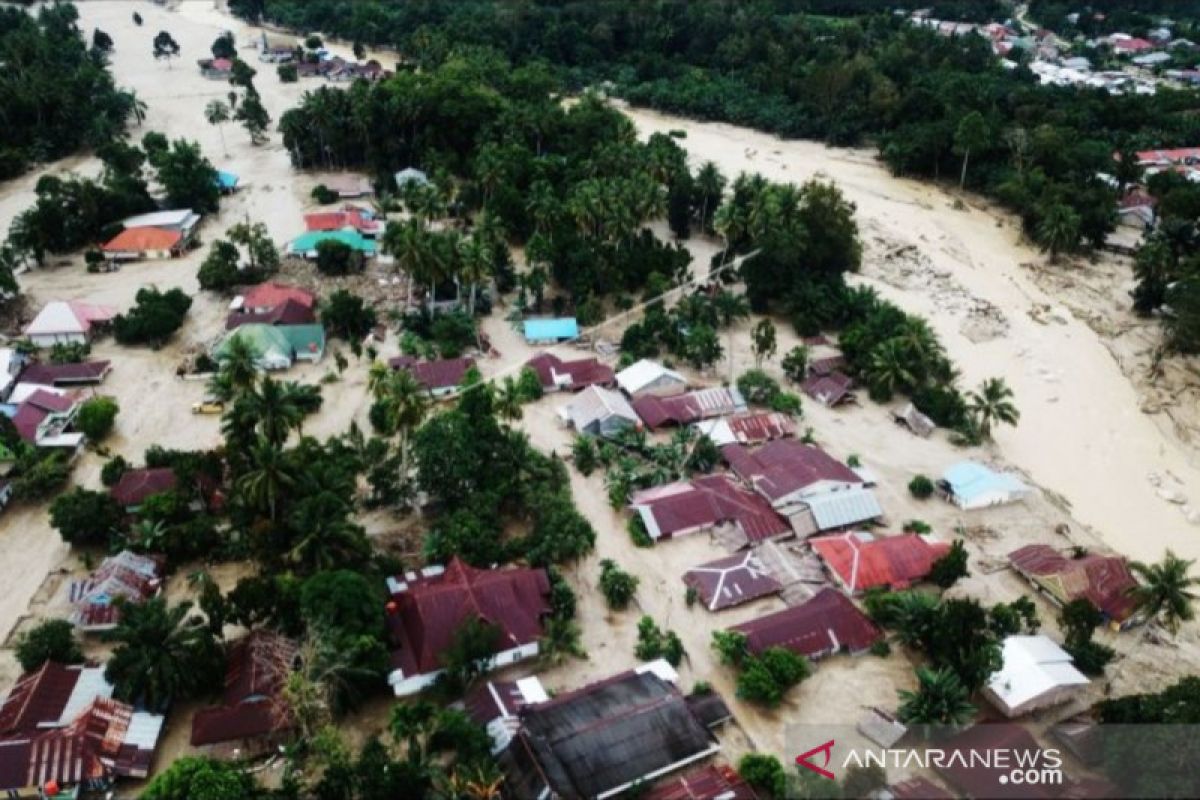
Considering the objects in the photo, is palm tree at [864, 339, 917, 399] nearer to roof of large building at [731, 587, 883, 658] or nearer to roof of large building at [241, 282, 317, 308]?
roof of large building at [731, 587, 883, 658]

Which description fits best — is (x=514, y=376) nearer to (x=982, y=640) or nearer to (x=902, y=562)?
(x=902, y=562)

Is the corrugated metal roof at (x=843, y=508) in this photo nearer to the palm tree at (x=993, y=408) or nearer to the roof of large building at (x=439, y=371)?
the palm tree at (x=993, y=408)

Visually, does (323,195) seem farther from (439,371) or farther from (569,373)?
(569,373)

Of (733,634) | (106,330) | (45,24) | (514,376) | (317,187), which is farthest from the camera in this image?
(45,24)

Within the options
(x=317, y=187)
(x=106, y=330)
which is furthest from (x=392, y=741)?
(x=317, y=187)

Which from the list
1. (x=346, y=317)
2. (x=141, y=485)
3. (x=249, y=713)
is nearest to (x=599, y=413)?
(x=346, y=317)

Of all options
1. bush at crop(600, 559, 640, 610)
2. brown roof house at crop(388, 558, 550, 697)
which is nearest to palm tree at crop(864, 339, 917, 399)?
bush at crop(600, 559, 640, 610)
